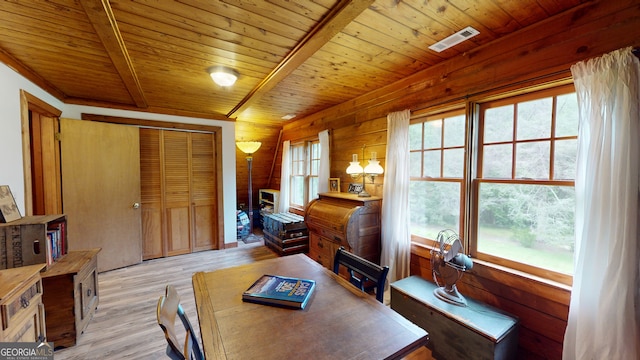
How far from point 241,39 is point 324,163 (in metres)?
2.15

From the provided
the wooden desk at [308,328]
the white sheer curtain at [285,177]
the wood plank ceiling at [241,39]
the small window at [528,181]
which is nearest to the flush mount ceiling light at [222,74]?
the wood plank ceiling at [241,39]

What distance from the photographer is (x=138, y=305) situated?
248 centimetres

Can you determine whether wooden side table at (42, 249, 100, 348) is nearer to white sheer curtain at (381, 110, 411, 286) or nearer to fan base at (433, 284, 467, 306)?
white sheer curtain at (381, 110, 411, 286)

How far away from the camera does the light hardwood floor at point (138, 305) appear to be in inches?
73.5

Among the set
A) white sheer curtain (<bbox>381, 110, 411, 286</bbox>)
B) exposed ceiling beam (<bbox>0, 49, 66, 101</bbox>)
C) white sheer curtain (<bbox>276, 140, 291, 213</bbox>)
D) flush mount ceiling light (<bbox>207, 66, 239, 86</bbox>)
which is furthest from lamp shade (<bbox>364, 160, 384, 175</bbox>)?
exposed ceiling beam (<bbox>0, 49, 66, 101</bbox>)

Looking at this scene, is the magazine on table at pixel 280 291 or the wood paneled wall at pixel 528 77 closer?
the magazine on table at pixel 280 291

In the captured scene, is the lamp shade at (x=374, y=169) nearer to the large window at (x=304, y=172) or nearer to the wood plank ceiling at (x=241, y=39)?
the wood plank ceiling at (x=241, y=39)

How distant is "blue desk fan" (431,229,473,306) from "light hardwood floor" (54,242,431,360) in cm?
45

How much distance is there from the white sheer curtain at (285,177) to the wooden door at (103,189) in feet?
7.53

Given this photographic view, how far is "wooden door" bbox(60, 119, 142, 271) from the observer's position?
9.89 ft

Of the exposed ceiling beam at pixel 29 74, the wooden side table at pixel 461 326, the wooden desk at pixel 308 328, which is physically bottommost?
the wooden side table at pixel 461 326

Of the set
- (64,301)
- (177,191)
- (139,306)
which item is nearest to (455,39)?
(64,301)

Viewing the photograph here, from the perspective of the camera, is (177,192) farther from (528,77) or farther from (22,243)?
(528,77)
